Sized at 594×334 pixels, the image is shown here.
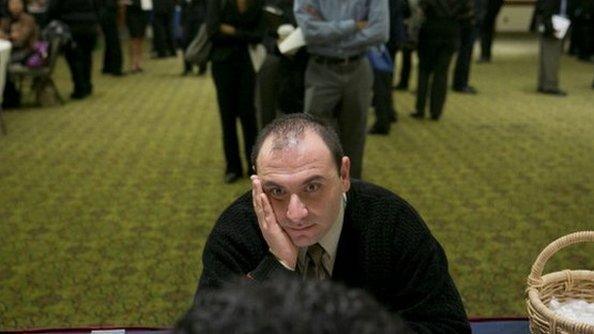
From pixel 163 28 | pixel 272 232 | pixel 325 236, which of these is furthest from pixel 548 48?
pixel 272 232

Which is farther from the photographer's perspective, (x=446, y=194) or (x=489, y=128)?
(x=489, y=128)

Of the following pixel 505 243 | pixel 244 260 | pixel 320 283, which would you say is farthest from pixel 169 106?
pixel 320 283

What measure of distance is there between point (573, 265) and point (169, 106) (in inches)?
203

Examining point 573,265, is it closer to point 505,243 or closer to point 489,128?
point 505,243

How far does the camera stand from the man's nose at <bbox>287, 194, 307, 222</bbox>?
1517mm

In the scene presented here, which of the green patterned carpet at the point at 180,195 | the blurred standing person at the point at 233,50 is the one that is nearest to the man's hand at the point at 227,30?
the blurred standing person at the point at 233,50

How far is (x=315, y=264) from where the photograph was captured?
1.64 metres

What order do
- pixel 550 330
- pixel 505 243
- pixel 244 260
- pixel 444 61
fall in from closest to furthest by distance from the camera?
1. pixel 244 260
2. pixel 550 330
3. pixel 505 243
4. pixel 444 61

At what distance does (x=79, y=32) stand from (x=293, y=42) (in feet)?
15.2

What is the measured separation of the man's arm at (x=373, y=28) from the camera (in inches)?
144

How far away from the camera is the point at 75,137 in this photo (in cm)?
607

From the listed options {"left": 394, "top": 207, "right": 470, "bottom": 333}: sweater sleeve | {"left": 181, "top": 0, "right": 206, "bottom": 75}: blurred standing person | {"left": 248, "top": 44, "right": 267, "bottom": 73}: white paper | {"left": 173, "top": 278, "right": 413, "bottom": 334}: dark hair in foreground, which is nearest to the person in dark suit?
{"left": 248, "top": 44, "right": 267, "bottom": 73}: white paper

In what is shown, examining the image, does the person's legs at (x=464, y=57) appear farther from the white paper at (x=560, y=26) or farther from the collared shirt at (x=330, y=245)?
the collared shirt at (x=330, y=245)

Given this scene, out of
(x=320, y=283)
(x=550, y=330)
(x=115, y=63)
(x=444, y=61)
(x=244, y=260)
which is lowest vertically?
(x=115, y=63)
